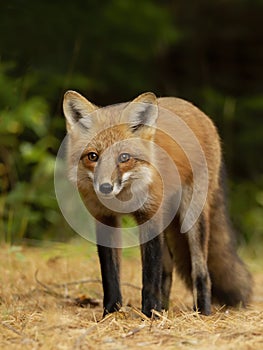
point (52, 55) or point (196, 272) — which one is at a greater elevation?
point (52, 55)

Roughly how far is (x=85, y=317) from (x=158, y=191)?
0.94m

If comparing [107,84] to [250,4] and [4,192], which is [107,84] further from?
[4,192]

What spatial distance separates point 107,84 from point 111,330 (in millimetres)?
7078

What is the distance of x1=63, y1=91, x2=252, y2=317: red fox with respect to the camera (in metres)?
4.08

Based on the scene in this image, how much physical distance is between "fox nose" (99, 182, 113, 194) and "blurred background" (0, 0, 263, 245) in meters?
2.87

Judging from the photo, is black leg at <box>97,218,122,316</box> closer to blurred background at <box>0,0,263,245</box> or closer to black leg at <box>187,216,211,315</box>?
black leg at <box>187,216,211,315</box>

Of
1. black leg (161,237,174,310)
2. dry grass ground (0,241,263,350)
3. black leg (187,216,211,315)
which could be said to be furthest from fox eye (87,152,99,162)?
black leg (161,237,174,310)

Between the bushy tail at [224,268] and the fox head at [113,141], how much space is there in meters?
1.08

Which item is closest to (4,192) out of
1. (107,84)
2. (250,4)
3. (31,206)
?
(31,206)

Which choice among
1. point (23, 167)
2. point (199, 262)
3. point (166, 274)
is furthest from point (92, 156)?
point (23, 167)

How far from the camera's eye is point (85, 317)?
4.18 m

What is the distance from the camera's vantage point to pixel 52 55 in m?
8.69

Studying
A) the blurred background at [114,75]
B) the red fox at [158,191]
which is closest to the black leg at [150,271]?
the red fox at [158,191]

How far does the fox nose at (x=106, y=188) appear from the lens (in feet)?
12.4
